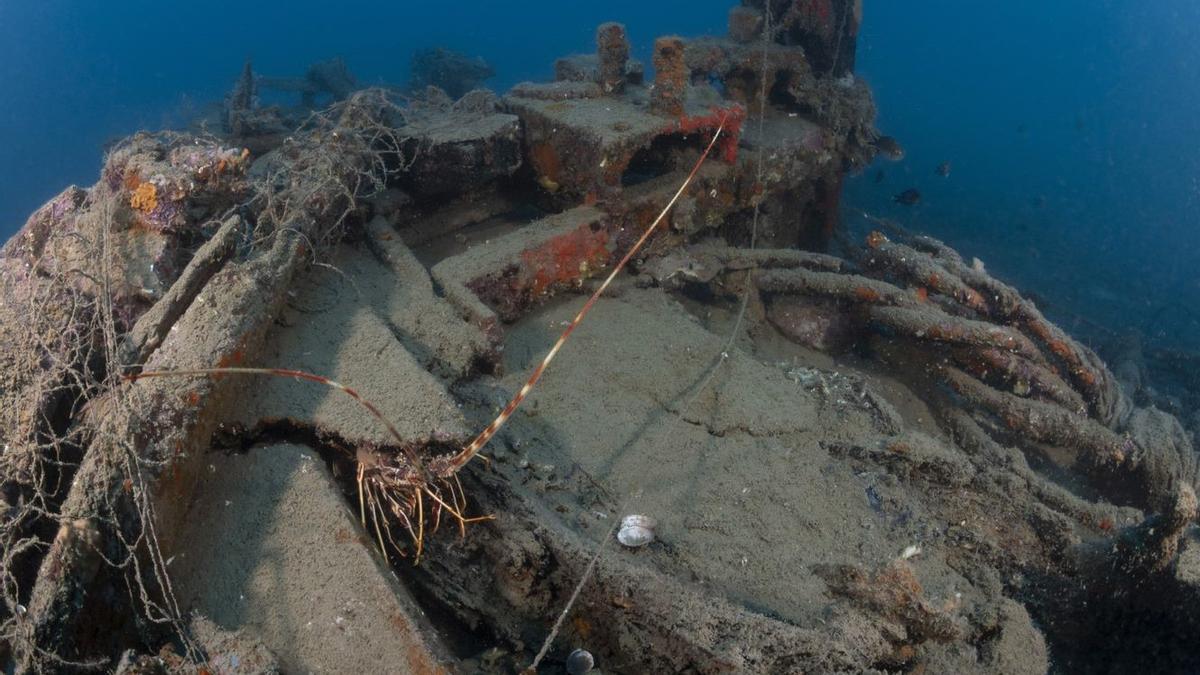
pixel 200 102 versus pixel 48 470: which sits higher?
pixel 48 470

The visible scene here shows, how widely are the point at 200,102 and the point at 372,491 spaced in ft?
145

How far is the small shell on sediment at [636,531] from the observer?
273 centimetres

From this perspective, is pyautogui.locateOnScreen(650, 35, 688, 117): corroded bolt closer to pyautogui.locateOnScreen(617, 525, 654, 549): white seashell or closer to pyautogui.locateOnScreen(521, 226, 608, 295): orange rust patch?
pyautogui.locateOnScreen(521, 226, 608, 295): orange rust patch

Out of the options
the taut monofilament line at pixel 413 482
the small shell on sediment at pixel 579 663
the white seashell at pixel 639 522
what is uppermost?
the taut monofilament line at pixel 413 482

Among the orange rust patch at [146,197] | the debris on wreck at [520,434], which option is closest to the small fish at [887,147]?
the debris on wreck at [520,434]

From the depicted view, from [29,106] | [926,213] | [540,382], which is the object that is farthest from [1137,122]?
[29,106]

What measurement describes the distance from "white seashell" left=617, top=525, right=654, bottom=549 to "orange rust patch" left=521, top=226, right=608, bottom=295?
2.25 metres

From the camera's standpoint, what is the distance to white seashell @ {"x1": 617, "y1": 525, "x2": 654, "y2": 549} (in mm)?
2729

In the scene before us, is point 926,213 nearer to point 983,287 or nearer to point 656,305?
point 983,287

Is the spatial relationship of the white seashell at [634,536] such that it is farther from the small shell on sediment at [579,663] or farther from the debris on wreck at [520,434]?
the small shell on sediment at [579,663]

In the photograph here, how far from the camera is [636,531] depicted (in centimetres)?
278

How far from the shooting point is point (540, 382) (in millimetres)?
3881

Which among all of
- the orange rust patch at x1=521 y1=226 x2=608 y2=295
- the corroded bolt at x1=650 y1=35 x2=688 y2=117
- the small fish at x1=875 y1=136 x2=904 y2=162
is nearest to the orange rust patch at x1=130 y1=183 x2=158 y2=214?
the orange rust patch at x1=521 y1=226 x2=608 y2=295

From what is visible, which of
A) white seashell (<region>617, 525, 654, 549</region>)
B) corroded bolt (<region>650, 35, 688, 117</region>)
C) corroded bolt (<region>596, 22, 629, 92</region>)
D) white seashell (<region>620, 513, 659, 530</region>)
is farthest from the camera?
corroded bolt (<region>596, 22, 629, 92</region>)
